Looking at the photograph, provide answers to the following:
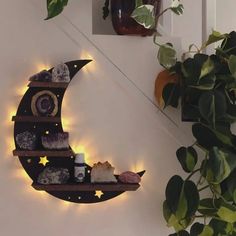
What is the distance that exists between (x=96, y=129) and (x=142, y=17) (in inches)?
17.5

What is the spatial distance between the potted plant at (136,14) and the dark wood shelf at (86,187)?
583 mm

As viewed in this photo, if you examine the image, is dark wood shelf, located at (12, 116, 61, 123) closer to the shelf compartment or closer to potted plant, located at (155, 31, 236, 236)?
the shelf compartment

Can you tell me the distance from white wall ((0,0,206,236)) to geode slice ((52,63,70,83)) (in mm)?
60

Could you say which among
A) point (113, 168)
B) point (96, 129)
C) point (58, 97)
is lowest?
point (113, 168)

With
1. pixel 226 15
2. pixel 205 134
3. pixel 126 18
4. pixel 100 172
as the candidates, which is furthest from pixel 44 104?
pixel 226 15

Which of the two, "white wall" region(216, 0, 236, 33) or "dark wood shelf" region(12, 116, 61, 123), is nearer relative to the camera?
"dark wood shelf" region(12, 116, 61, 123)

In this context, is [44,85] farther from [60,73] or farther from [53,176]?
[53,176]

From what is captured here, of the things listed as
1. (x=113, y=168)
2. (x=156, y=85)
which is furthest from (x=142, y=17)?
(x=113, y=168)

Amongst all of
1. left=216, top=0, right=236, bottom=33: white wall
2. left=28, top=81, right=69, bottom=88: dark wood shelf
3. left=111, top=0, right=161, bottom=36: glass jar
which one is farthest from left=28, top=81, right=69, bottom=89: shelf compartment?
left=216, top=0, right=236, bottom=33: white wall

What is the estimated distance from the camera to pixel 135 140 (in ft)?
5.43

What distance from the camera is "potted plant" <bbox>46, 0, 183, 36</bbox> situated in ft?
4.98

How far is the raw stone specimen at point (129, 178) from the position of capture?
1.59 m

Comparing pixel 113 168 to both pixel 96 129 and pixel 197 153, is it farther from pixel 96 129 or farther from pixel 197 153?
pixel 197 153

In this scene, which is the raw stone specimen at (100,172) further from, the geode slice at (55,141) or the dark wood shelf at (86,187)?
the geode slice at (55,141)
